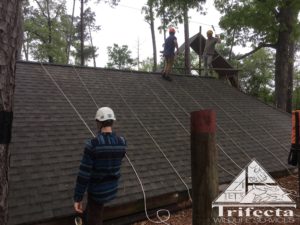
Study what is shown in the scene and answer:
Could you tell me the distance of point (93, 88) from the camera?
8273mm

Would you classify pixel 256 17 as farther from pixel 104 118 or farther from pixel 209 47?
pixel 104 118

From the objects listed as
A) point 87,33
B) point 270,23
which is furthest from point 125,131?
point 87,33

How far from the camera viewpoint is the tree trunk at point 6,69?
224 centimetres

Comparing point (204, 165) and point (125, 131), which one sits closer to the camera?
point (204, 165)

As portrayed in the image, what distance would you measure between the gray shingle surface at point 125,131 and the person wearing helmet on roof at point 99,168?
107 centimetres

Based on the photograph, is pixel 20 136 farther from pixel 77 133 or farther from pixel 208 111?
pixel 208 111

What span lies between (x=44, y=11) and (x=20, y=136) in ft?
85.8

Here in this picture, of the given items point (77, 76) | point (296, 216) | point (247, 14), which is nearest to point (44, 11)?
point (247, 14)

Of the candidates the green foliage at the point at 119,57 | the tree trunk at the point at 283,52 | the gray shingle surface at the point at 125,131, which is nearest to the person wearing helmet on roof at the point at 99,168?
the gray shingle surface at the point at 125,131

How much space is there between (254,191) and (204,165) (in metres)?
2.51

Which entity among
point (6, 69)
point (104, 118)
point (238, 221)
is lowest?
point (238, 221)

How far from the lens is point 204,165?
8.71 ft

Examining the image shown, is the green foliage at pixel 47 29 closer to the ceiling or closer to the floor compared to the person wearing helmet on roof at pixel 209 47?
closer to the ceiling

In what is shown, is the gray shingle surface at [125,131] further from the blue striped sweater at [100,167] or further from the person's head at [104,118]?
the person's head at [104,118]
